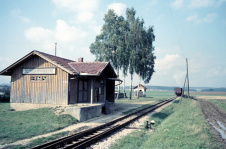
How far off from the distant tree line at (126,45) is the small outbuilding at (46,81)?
51.7ft

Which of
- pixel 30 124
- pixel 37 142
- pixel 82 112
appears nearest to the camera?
pixel 37 142

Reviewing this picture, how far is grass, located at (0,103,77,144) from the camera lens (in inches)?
348

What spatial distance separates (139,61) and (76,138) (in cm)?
2782

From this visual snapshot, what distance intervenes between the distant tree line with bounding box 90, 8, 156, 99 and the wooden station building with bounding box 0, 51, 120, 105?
15.7m

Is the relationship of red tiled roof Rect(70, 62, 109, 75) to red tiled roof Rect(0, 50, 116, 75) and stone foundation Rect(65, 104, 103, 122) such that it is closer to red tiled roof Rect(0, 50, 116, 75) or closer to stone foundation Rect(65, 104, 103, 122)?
red tiled roof Rect(0, 50, 116, 75)

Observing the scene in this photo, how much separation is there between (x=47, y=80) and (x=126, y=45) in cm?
2173

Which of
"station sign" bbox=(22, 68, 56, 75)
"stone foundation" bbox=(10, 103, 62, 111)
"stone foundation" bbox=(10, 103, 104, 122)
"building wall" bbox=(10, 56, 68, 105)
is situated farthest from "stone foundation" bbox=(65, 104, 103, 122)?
"station sign" bbox=(22, 68, 56, 75)

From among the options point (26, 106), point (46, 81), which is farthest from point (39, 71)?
point (26, 106)

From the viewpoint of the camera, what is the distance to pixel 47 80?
15758 millimetres

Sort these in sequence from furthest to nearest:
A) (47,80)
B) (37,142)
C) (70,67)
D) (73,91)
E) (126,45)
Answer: (126,45) < (70,67) < (73,91) < (47,80) < (37,142)

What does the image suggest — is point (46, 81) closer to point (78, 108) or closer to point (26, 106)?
point (26, 106)

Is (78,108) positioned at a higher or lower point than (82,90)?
lower

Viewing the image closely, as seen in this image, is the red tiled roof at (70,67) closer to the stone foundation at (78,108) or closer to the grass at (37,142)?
the stone foundation at (78,108)

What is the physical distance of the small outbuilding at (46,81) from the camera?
599 inches
